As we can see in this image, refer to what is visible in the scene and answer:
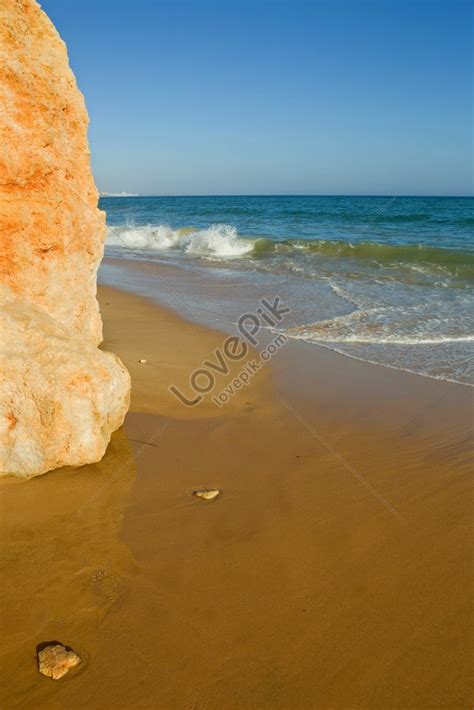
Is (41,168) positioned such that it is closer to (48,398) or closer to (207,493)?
(48,398)

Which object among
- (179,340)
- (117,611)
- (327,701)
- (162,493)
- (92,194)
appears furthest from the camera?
(179,340)

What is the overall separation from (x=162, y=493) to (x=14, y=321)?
1.51m

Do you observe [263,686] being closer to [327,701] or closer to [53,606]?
[327,701]

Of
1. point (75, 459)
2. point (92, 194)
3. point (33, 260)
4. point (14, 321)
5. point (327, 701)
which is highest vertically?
point (92, 194)

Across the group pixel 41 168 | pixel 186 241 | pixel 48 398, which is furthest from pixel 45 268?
pixel 186 241

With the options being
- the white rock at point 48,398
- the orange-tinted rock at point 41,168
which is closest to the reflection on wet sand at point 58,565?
the white rock at point 48,398

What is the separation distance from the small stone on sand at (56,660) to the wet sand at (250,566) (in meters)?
0.04

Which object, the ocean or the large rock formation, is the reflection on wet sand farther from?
the ocean

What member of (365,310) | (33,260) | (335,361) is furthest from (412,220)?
(33,260)

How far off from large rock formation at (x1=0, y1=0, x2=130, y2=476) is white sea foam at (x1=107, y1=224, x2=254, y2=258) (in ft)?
44.1

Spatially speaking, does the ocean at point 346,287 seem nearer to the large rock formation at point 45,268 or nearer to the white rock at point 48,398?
the large rock formation at point 45,268

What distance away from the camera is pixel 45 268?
3.95 meters

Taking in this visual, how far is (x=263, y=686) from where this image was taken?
6.45 feet

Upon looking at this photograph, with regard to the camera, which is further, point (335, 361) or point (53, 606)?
point (335, 361)
